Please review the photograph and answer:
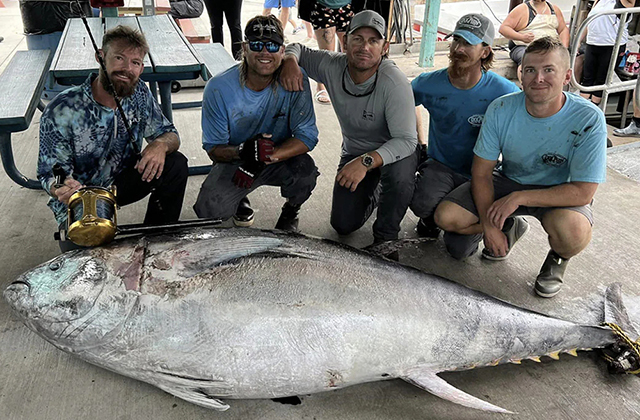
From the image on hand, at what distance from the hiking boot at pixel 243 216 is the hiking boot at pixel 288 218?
20cm

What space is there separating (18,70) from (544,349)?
3647 mm

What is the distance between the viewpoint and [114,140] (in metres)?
2.64

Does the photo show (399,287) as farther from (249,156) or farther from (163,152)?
(163,152)

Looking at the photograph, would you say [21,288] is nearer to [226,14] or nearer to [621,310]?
[621,310]

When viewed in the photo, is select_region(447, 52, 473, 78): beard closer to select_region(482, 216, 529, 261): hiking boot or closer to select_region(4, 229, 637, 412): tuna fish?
select_region(482, 216, 529, 261): hiking boot

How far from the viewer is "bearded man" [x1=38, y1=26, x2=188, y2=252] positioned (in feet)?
7.95

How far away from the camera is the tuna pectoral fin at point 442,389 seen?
73.7 inches

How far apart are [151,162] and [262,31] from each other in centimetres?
88

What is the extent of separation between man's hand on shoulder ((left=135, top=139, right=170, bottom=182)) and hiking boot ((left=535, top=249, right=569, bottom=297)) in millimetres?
2065

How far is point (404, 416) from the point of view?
196 cm

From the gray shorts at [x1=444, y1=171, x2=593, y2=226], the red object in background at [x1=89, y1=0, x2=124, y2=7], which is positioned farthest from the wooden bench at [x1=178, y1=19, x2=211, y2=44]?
the gray shorts at [x1=444, y1=171, x2=593, y2=226]

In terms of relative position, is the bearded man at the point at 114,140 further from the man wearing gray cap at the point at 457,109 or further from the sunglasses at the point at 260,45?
the man wearing gray cap at the point at 457,109

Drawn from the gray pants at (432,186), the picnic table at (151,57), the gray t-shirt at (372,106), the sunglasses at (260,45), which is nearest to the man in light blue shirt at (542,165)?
the gray pants at (432,186)

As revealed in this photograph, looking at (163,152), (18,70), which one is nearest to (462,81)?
(163,152)
